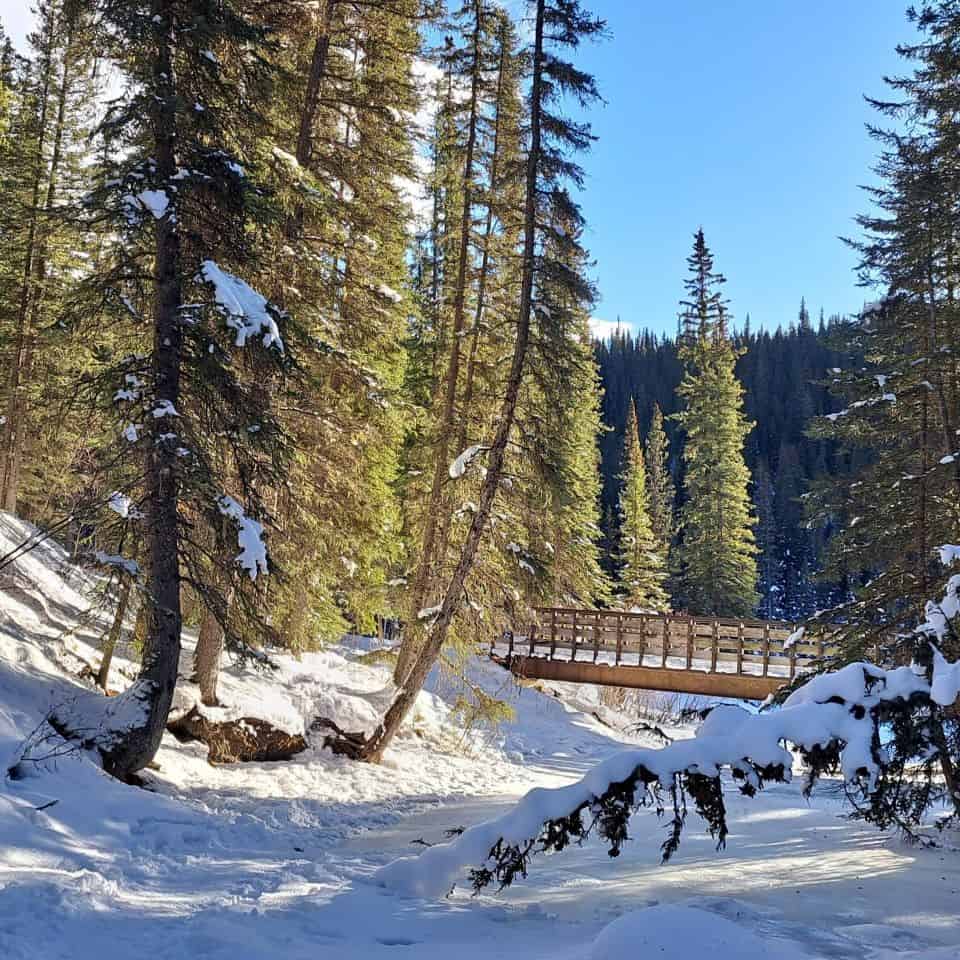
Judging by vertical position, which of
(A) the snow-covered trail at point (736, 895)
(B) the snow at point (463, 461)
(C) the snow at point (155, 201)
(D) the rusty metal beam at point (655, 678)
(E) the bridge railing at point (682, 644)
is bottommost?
(A) the snow-covered trail at point (736, 895)

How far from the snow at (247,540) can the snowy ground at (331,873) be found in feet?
6.49

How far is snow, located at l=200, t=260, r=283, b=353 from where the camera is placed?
8.03m

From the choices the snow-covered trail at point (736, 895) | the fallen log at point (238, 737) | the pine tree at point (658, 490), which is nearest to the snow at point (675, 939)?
the snow-covered trail at point (736, 895)

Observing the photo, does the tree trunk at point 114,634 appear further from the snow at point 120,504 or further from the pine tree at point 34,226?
the pine tree at point 34,226

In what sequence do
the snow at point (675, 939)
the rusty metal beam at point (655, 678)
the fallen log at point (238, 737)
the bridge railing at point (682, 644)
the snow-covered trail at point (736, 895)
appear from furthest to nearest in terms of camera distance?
1. the bridge railing at point (682, 644)
2. the rusty metal beam at point (655, 678)
3. the fallen log at point (238, 737)
4. the snow-covered trail at point (736, 895)
5. the snow at point (675, 939)

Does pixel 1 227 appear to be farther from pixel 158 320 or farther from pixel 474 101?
pixel 158 320

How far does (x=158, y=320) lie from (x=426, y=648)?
6624 mm

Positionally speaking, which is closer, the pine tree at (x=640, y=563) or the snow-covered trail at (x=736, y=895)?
the snow-covered trail at (x=736, y=895)

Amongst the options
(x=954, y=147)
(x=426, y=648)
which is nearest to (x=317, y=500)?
(x=426, y=648)

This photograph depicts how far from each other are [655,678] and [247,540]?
461 inches

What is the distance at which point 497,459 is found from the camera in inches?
483

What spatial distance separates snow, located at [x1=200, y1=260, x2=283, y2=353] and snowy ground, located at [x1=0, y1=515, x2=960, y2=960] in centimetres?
378

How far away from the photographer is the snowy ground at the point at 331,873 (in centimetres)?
453

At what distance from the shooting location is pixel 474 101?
49.2 feet
